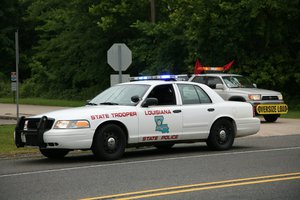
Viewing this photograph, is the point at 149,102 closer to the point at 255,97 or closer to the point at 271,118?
the point at 255,97

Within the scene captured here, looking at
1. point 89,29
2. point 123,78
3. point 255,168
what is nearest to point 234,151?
point 255,168

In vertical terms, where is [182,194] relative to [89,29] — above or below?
below

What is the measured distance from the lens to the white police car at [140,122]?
12578 mm

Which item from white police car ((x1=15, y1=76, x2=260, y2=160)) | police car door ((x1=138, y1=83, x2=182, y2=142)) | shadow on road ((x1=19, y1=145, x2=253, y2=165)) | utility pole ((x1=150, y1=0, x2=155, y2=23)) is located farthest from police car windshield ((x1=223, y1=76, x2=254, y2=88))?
utility pole ((x1=150, y1=0, x2=155, y2=23))

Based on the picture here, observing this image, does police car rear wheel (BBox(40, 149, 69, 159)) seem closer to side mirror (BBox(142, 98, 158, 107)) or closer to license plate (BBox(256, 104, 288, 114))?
side mirror (BBox(142, 98, 158, 107))

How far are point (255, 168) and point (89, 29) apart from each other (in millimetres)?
38569

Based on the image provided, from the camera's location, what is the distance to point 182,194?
8.81 metres

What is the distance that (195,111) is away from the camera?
1428cm

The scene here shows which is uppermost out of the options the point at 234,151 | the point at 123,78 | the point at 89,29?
the point at 89,29

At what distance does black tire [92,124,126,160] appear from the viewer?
12.8 metres

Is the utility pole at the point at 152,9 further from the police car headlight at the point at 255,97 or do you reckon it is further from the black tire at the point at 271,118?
the police car headlight at the point at 255,97

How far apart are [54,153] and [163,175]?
3697 mm

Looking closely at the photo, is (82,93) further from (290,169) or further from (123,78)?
(290,169)

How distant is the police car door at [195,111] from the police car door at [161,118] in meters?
0.19
